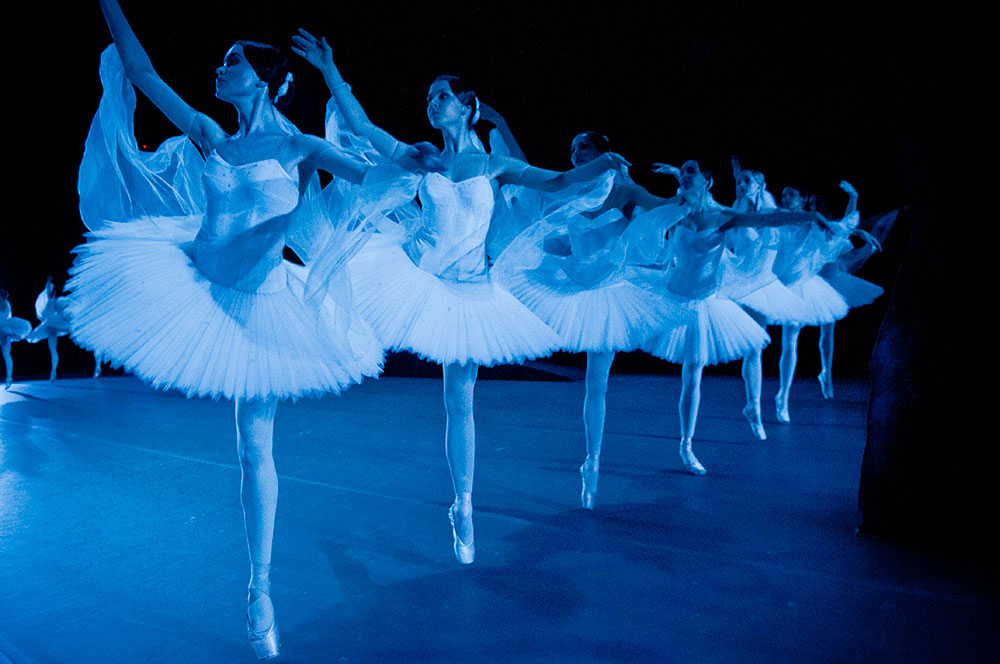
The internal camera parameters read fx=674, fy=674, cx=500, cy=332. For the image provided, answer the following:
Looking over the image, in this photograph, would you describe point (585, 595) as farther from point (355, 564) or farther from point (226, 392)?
point (226, 392)

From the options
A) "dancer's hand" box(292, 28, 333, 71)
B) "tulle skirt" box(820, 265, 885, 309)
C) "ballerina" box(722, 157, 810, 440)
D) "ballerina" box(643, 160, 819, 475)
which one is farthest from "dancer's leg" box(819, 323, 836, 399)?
"dancer's hand" box(292, 28, 333, 71)

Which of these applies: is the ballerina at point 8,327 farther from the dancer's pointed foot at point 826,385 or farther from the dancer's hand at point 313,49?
the dancer's pointed foot at point 826,385

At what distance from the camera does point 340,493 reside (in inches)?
114

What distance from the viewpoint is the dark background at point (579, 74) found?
5801 millimetres

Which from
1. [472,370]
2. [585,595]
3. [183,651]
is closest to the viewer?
[183,651]

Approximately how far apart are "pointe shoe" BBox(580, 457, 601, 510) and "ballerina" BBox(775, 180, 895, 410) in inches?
87.2

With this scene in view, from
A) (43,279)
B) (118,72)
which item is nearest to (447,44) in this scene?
(118,72)

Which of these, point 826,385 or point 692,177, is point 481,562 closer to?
point 692,177

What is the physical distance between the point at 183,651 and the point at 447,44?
586 cm

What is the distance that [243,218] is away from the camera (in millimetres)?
1642

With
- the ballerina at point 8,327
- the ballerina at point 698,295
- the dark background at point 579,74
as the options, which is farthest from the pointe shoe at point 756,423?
the ballerina at point 8,327

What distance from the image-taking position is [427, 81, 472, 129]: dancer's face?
7.32ft

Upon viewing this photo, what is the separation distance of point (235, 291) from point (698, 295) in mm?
2152

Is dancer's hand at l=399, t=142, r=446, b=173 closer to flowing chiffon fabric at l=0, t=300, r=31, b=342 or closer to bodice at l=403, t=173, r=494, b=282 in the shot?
bodice at l=403, t=173, r=494, b=282
